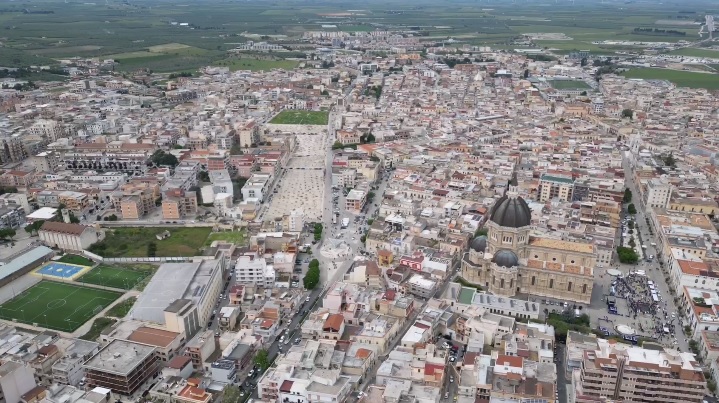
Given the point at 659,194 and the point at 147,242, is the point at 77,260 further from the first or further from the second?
the point at 659,194

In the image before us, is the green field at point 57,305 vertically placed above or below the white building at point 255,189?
below

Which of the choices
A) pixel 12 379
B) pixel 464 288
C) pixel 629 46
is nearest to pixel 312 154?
pixel 464 288

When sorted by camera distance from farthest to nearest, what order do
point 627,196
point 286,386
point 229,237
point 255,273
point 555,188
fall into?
point 627,196, point 555,188, point 229,237, point 255,273, point 286,386

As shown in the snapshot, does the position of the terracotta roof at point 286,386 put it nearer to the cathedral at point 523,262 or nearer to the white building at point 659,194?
the cathedral at point 523,262

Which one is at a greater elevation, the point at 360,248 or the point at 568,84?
the point at 568,84

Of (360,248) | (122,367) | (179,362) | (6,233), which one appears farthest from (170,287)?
(6,233)

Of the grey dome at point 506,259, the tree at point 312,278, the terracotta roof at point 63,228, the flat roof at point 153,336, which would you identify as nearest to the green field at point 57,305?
the terracotta roof at point 63,228

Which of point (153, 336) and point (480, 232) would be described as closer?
point (153, 336)
